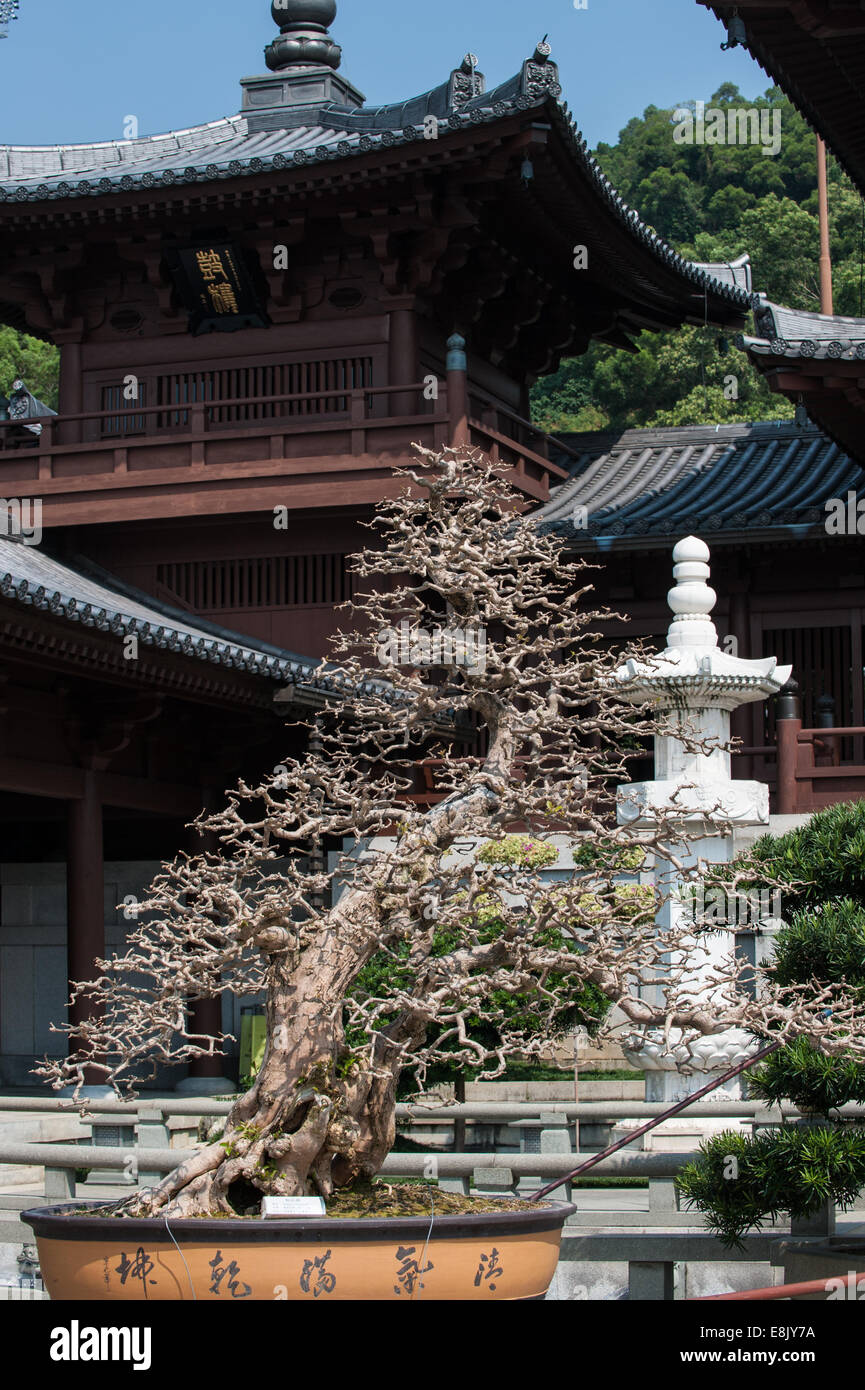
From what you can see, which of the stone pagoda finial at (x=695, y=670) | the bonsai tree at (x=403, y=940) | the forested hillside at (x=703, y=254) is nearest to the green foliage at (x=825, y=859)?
the bonsai tree at (x=403, y=940)

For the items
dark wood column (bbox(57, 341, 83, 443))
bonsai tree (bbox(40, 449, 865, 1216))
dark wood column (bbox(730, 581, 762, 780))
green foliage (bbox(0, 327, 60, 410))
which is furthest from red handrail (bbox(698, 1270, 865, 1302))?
green foliage (bbox(0, 327, 60, 410))

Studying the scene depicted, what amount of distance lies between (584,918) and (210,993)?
1620 mm

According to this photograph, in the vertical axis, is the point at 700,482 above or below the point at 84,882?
above

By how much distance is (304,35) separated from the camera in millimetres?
24312

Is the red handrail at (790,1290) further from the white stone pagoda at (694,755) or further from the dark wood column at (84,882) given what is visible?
the dark wood column at (84,882)

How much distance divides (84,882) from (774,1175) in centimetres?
920

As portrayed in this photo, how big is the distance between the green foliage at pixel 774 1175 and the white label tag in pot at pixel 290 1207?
6.66ft

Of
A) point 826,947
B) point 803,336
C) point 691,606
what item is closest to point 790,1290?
point 826,947

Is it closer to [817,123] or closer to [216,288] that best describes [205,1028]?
[216,288]

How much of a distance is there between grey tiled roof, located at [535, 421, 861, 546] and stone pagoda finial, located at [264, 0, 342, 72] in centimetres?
656

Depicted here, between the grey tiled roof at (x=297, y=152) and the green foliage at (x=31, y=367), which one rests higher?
the green foliage at (x=31, y=367)

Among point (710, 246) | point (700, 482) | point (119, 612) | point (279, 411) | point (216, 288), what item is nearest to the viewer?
point (119, 612)

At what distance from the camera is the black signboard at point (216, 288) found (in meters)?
19.9

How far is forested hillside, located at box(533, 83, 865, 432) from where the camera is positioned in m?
48.0
